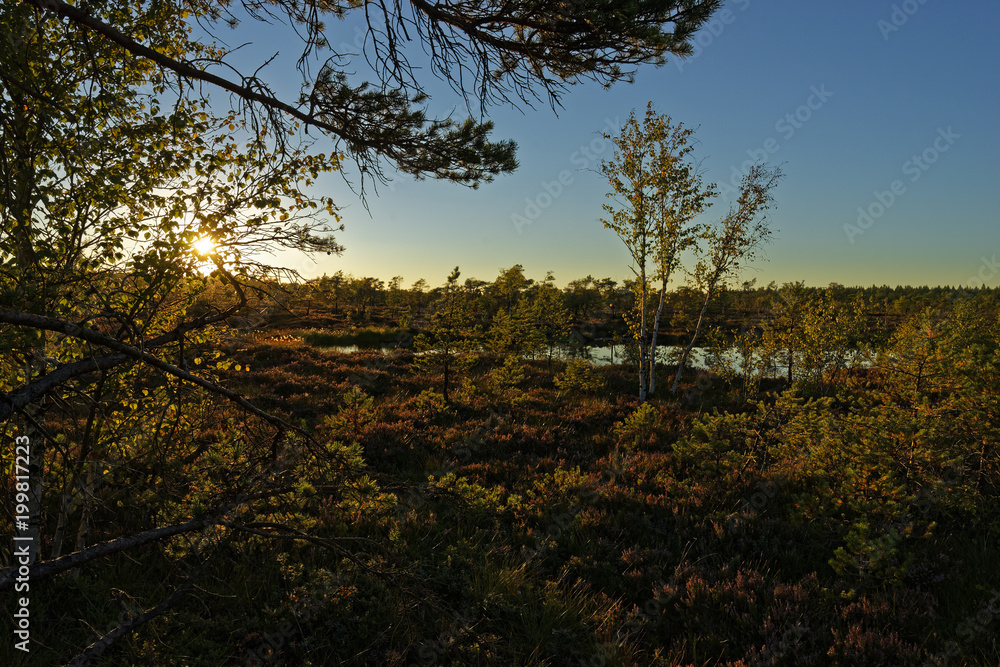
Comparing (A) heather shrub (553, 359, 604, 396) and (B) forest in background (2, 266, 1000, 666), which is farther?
(A) heather shrub (553, 359, 604, 396)

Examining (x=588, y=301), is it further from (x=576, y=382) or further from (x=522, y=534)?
(x=522, y=534)

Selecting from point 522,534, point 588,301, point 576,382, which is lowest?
point 522,534

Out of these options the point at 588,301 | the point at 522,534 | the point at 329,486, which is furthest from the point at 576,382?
the point at 588,301

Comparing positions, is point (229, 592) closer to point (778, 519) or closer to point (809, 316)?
point (778, 519)

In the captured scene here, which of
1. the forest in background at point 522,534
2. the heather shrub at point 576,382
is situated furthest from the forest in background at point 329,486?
the heather shrub at point 576,382

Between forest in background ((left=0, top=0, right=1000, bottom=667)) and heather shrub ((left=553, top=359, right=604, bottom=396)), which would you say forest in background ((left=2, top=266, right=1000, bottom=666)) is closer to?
forest in background ((left=0, top=0, right=1000, bottom=667))

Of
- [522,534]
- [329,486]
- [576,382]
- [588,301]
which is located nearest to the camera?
[329,486]

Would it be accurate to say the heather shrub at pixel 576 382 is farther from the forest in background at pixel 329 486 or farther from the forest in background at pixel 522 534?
the forest in background at pixel 329 486

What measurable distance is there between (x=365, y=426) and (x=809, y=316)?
15.5m

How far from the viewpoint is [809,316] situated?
1505 centimetres

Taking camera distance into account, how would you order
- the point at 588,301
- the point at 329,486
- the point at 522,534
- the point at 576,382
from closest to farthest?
the point at 329,486
the point at 522,534
the point at 576,382
the point at 588,301

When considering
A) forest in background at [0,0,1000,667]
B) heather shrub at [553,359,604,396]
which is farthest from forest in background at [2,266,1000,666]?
heather shrub at [553,359,604,396]

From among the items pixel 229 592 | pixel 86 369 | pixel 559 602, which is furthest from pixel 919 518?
pixel 86 369

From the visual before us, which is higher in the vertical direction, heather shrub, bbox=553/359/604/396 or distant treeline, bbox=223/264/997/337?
distant treeline, bbox=223/264/997/337
